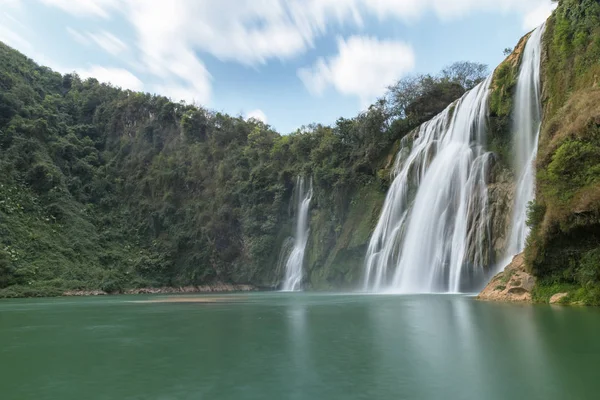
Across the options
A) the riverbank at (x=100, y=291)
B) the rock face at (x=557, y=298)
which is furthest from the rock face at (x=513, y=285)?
the riverbank at (x=100, y=291)

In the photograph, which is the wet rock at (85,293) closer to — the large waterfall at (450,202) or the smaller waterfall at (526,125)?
the large waterfall at (450,202)

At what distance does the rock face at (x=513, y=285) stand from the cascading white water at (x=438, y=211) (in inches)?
165

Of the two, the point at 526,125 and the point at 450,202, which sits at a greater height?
the point at 526,125

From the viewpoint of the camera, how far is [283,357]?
685 centimetres

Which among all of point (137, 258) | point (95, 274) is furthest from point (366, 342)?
point (137, 258)

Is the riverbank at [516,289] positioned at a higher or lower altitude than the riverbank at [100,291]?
higher

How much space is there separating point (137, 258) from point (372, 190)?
81.4 feet

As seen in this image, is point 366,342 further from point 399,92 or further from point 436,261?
point 399,92

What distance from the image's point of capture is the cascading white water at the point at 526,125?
18.9 metres

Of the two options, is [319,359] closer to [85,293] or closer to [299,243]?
[299,243]

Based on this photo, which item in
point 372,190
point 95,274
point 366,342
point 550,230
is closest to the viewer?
point 366,342

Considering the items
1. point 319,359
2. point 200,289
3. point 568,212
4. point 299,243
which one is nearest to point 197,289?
point 200,289

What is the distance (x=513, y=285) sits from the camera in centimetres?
1448

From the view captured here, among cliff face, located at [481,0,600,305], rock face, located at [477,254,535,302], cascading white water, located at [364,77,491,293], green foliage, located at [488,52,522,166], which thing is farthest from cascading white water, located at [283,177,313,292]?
cliff face, located at [481,0,600,305]
